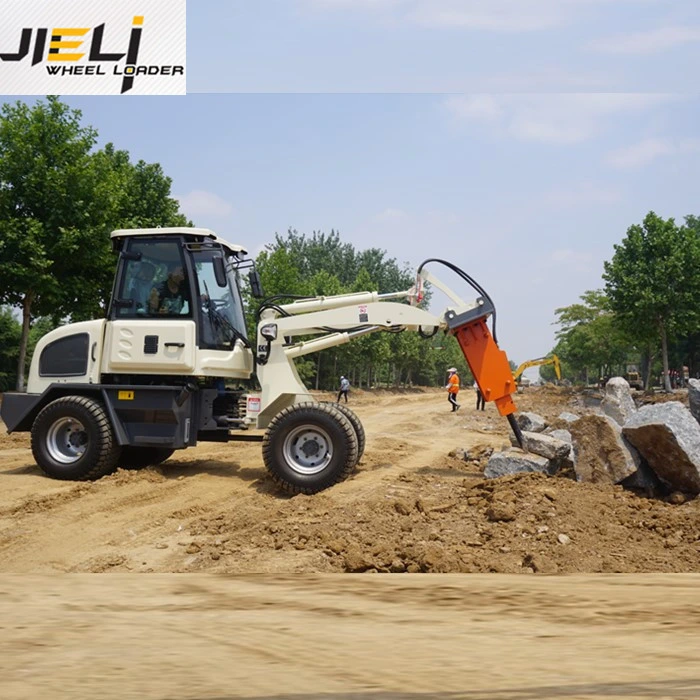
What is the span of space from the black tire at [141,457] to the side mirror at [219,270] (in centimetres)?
301

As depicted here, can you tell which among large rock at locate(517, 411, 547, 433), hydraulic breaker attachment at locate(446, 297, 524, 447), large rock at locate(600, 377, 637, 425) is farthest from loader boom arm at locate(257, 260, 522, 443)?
large rock at locate(600, 377, 637, 425)

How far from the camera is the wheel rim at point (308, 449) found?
9.60 meters

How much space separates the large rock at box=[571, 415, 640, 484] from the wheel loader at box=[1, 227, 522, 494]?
86 centimetres

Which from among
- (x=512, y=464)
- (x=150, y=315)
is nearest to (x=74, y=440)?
(x=150, y=315)

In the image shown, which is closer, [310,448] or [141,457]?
[310,448]

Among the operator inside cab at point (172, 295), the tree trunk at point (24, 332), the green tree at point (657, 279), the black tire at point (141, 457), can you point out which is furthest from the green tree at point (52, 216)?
the green tree at point (657, 279)

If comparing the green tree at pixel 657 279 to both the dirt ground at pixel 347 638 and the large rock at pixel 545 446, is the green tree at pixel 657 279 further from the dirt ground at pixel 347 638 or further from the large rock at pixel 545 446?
the dirt ground at pixel 347 638

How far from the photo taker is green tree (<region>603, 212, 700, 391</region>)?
34438 millimetres

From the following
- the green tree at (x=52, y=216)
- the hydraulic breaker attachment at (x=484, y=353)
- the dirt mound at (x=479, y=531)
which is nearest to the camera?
the dirt mound at (x=479, y=531)

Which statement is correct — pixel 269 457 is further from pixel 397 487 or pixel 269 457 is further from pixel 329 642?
pixel 329 642

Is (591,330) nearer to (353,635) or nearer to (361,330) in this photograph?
(361,330)

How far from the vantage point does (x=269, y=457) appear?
378 inches

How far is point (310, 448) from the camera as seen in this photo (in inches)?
Result: 384

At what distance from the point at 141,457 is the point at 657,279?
29103 millimetres
